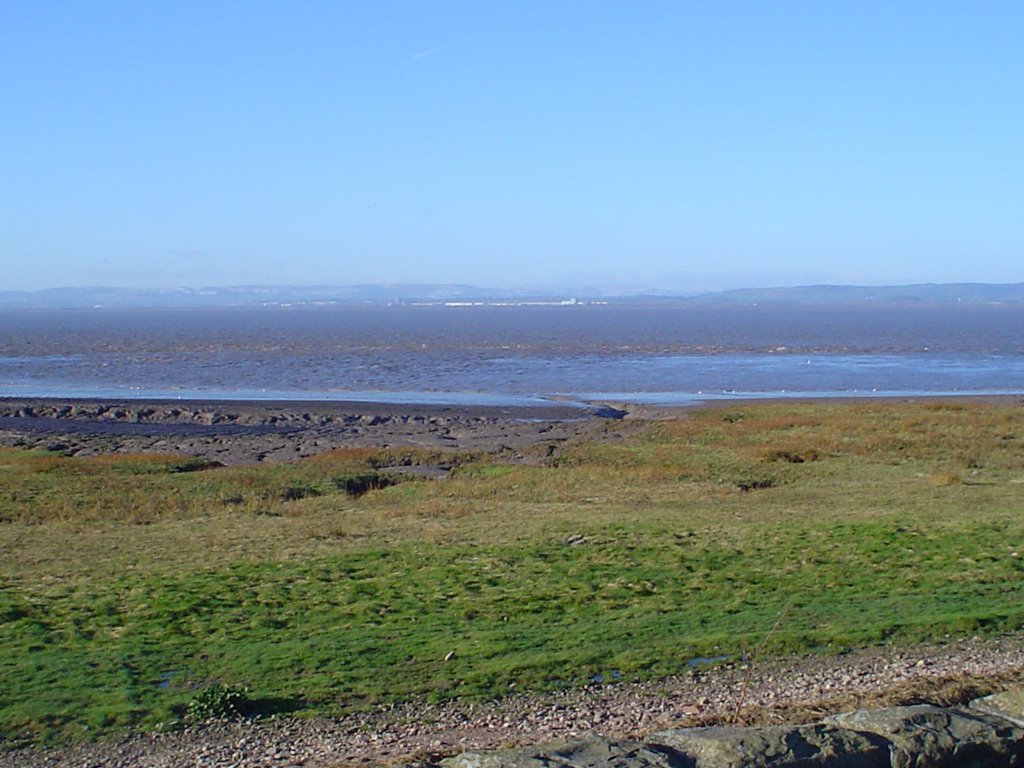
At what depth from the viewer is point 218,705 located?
9.13 m

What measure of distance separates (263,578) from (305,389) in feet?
178

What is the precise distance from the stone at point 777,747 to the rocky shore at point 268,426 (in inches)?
1132

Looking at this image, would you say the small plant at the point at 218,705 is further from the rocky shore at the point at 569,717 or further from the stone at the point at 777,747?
the stone at the point at 777,747

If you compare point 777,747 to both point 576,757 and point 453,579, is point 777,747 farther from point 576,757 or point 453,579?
point 453,579

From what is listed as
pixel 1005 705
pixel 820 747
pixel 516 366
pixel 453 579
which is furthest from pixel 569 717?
pixel 516 366

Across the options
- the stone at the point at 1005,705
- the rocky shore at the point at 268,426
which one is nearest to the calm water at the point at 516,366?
the rocky shore at the point at 268,426

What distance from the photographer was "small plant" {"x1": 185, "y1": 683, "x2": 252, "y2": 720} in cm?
910

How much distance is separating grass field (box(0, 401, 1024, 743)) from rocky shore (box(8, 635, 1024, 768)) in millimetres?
396

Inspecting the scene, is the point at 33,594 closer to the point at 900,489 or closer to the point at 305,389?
the point at 900,489

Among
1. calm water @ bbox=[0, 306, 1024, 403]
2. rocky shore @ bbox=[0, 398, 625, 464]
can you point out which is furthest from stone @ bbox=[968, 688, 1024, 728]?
calm water @ bbox=[0, 306, 1024, 403]

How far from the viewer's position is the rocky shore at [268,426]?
135ft

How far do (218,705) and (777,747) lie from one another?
426 cm

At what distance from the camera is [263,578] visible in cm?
1523

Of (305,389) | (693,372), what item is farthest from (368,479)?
(693,372)
